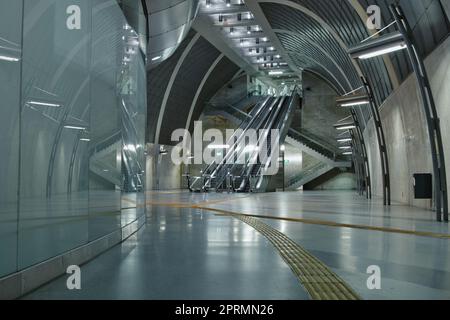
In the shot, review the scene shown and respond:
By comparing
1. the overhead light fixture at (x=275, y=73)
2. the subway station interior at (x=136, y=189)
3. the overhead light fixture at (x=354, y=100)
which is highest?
the overhead light fixture at (x=275, y=73)

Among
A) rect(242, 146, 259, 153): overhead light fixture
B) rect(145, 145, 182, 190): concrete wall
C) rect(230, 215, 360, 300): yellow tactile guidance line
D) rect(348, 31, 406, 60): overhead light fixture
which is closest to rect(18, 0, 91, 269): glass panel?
rect(230, 215, 360, 300): yellow tactile guidance line

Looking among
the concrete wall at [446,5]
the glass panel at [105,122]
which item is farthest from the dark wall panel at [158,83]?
the glass panel at [105,122]

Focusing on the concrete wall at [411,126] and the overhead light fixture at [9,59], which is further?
the concrete wall at [411,126]

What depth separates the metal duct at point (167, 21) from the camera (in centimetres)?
826

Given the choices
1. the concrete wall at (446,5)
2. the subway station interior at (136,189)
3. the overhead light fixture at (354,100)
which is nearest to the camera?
the subway station interior at (136,189)

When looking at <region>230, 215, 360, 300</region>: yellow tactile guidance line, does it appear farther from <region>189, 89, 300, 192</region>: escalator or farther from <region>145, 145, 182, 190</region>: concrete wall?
<region>145, 145, 182, 190</region>: concrete wall

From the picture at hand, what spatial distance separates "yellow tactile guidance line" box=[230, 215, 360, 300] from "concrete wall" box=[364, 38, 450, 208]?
258 inches

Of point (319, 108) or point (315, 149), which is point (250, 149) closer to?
point (315, 149)

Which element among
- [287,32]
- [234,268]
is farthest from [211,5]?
[234,268]

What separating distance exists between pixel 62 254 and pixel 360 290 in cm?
270

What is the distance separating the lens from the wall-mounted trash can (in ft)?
34.1

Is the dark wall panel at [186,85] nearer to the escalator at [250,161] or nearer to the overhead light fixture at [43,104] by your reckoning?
the escalator at [250,161]

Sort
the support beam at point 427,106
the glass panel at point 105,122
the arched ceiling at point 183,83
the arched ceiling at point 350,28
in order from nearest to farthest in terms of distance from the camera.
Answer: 1. the glass panel at point 105,122
2. the support beam at point 427,106
3. the arched ceiling at point 350,28
4. the arched ceiling at point 183,83

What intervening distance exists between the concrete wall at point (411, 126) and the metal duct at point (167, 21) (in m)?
5.84
